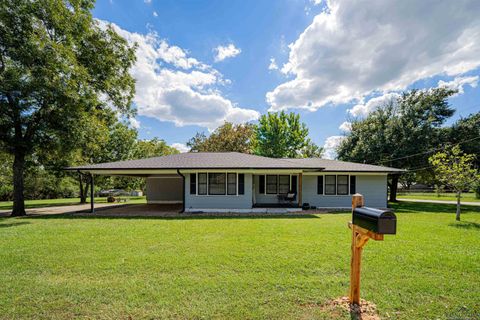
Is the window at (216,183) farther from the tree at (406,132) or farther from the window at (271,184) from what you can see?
the tree at (406,132)

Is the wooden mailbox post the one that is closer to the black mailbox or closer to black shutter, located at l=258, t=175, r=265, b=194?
the black mailbox

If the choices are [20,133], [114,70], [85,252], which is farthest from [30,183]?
[85,252]

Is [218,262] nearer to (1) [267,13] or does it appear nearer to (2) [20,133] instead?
(1) [267,13]

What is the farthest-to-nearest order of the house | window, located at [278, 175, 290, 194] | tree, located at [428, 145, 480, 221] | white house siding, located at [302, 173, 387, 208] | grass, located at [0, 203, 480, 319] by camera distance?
window, located at [278, 175, 290, 194], white house siding, located at [302, 173, 387, 208], the house, tree, located at [428, 145, 480, 221], grass, located at [0, 203, 480, 319]

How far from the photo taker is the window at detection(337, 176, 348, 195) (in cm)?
1363

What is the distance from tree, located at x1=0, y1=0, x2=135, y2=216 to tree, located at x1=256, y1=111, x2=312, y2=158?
24075 mm

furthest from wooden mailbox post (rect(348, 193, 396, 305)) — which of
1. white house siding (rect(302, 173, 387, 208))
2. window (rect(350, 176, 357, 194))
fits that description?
window (rect(350, 176, 357, 194))

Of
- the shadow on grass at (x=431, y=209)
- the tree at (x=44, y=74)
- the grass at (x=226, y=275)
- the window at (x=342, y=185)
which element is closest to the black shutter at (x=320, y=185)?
the window at (x=342, y=185)

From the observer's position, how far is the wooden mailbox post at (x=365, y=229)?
2361 millimetres

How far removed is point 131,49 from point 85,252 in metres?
14.0

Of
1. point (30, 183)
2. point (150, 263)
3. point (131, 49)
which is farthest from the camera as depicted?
point (30, 183)

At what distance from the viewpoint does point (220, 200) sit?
12.1 metres

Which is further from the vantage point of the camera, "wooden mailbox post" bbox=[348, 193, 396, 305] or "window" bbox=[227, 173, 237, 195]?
"window" bbox=[227, 173, 237, 195]

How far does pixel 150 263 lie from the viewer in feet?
14.6
